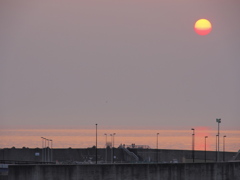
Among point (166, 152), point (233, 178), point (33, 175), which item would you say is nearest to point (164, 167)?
point (233, 178)

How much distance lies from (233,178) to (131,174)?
18.7 m

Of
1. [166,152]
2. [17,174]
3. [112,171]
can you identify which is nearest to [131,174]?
[112,171]

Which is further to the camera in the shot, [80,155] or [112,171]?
[80,155]

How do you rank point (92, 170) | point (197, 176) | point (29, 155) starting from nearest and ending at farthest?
point (92, 170) < point (197, 176) < point (29, 155)

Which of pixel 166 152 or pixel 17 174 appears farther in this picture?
pixel 166 152

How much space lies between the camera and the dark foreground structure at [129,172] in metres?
97.3

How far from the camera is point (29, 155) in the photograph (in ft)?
570

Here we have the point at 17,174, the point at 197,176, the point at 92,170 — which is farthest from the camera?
the point at 197,176

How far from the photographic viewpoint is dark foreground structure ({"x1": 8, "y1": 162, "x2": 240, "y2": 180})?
97.3 metres

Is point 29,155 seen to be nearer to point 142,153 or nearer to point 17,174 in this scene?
point 142,153

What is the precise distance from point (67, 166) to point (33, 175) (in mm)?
5545

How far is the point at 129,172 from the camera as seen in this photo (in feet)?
341

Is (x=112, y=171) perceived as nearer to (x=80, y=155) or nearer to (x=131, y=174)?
(x=131, y=174)

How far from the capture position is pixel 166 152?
6860 inches
